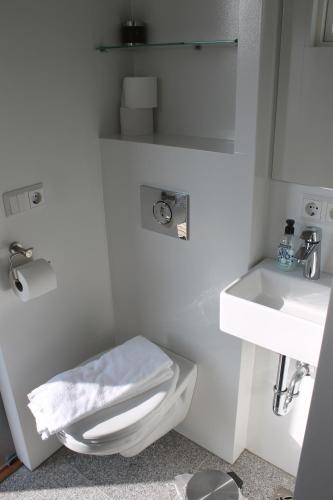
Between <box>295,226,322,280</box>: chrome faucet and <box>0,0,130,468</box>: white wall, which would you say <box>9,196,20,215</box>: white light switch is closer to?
<box>0,0,130,468</box>: white wall

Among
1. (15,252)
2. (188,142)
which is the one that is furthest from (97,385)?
(188,142)

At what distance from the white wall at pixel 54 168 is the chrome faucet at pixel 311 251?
86 cm

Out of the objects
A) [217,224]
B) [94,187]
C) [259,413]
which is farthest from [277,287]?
[94,187]

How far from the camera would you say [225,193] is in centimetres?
150

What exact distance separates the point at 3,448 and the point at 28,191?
1.14 meters

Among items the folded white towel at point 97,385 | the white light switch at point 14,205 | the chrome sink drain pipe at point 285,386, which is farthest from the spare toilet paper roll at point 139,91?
the chrome sink drain pipe at point 285,386

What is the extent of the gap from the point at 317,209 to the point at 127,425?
98 centimetres

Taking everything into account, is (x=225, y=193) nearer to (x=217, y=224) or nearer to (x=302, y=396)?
(x=217, y=224)

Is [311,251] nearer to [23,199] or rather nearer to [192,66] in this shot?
[192,66]

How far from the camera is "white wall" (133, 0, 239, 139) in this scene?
1.55m

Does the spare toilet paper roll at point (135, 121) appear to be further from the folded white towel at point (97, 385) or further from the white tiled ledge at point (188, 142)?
the folded white towel at point (97, 385)

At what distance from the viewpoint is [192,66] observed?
166 cm

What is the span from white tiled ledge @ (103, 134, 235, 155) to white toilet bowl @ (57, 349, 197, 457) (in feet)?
2.79

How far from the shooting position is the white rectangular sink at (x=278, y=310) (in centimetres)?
129
